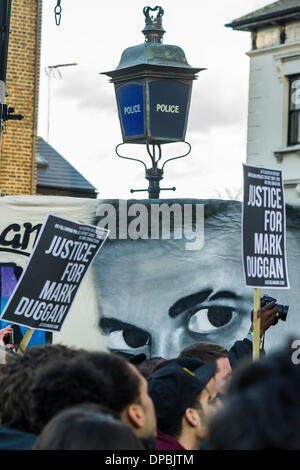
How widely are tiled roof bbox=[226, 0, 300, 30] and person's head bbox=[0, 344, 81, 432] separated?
19.4 metres

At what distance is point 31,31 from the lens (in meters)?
20.2

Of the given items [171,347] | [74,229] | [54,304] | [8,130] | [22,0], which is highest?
[22,0]

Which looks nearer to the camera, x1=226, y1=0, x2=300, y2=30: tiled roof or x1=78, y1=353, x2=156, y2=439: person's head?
x1=78, y1=353, x2=156, y2=439: person's head

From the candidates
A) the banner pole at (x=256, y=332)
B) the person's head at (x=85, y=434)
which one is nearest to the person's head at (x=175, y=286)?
the banner pole at (x=256, y=332)

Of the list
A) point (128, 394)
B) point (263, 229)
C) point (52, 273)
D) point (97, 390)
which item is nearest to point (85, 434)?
point (97, 390)

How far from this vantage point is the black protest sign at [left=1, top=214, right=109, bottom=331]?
5441 mm

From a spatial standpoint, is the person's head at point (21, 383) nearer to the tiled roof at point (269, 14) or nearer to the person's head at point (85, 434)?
the person's head at point (85, 434)

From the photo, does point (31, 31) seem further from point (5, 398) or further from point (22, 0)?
point (5, 398)

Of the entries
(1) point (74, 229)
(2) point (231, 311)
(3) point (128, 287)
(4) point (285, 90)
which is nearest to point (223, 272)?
(2) point (231, 311)

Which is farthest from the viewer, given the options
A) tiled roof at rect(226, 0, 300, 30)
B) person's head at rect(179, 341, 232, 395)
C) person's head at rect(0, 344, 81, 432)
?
tiled roof at rect(226, 0, 300, 30)

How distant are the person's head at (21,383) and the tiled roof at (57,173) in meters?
25.8

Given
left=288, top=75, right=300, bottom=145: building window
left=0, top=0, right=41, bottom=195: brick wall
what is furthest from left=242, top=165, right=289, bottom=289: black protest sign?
left=288, top=75, right=300, bottom=145: building window

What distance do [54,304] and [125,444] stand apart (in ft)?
12.4

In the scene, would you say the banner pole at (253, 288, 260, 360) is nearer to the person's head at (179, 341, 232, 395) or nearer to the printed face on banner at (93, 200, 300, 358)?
the person's head at (179, 341, 232, 395)
